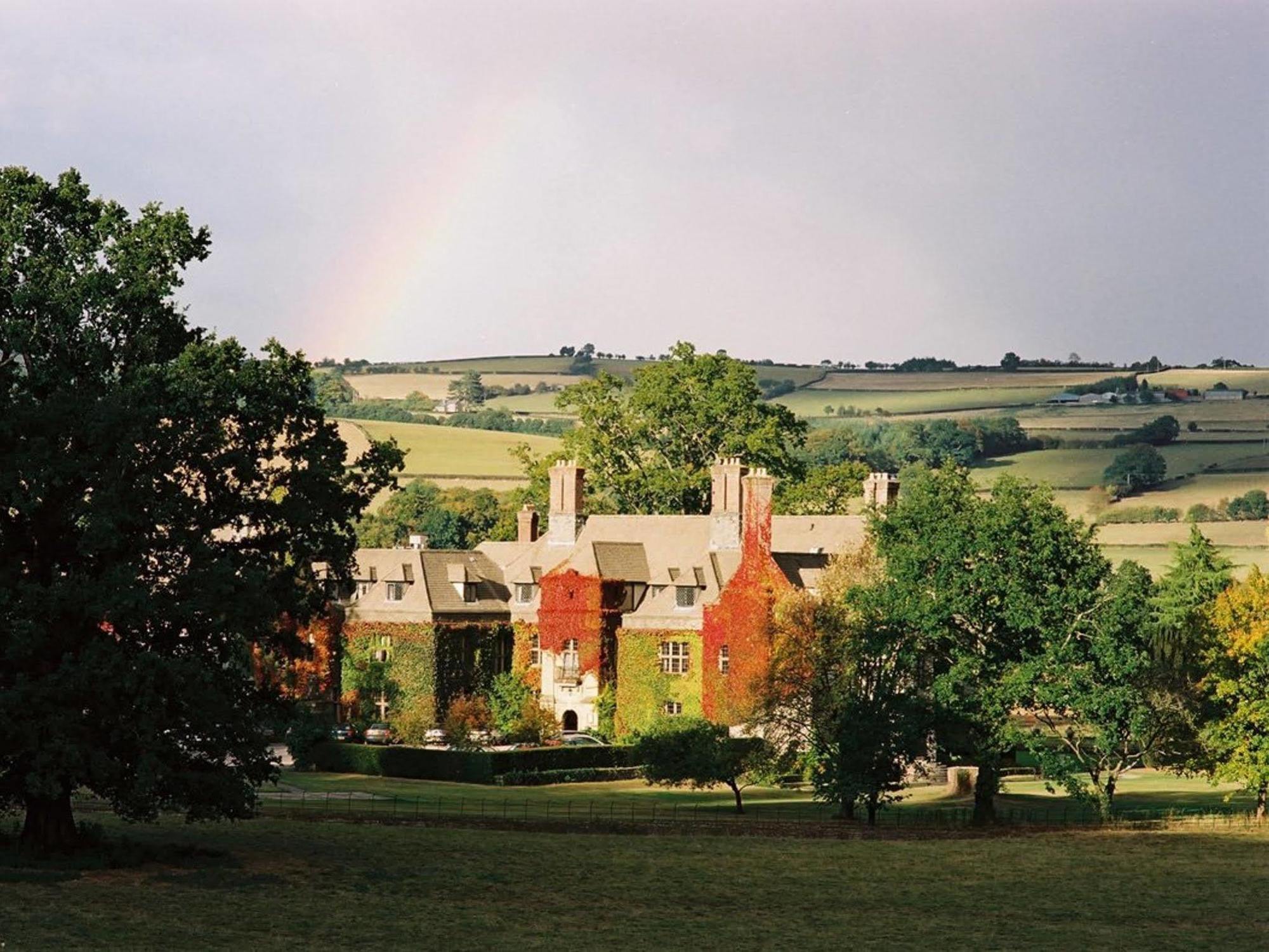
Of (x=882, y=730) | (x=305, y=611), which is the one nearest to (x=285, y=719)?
(x=305, y=611)

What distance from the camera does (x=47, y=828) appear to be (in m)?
48.9

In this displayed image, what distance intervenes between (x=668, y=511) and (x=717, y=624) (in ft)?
78.7

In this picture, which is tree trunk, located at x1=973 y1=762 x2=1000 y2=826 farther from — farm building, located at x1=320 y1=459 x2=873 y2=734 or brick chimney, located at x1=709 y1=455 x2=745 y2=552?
brick chimney, located at x1=709 y1=455 x2=745 y2=552

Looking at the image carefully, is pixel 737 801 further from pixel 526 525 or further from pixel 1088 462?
pixel 1088 462

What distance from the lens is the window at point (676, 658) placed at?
310ft

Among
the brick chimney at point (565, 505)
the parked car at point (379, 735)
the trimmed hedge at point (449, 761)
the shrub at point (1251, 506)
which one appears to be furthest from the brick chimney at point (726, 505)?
the shrub at point (1251, 506)

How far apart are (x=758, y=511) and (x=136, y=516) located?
50.1 meters

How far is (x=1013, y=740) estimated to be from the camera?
67.4 meters

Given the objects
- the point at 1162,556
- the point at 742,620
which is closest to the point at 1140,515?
the point at 1162,556

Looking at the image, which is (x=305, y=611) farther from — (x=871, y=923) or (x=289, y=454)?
(x=871, y=923)

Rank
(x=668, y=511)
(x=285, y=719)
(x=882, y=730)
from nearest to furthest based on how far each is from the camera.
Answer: (x=285, y=719)
(x=882, y=730)
(x=668, y=511)

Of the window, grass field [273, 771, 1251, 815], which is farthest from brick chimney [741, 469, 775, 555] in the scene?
grass field [273, 771, 1251, 815]

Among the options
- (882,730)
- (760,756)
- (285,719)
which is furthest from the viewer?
(760,756)

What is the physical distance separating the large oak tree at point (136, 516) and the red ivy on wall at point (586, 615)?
150 ft
